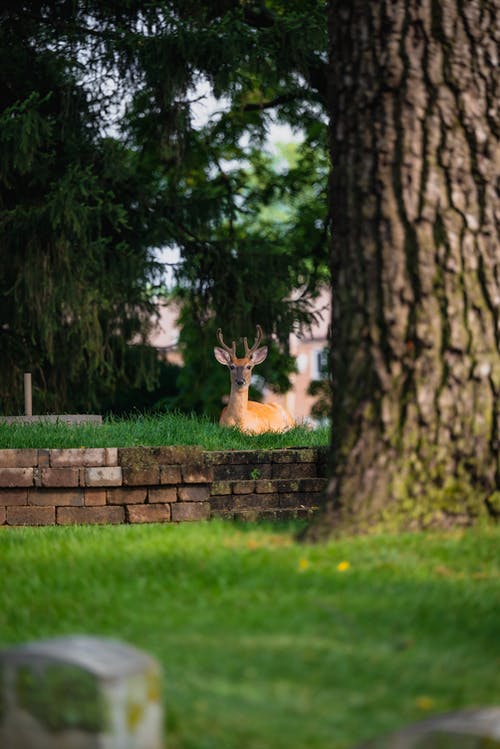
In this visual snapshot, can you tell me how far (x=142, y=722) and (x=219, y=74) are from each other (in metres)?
11.5

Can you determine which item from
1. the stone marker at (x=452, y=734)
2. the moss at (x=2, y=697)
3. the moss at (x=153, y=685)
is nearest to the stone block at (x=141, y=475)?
the moss at (x=2, y=697)

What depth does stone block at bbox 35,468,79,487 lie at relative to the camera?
8.99 metres

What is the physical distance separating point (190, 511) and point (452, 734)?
Result: 605 cm

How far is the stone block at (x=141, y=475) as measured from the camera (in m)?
8.98

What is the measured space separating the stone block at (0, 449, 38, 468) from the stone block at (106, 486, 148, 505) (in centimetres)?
67

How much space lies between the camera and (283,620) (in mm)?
4543

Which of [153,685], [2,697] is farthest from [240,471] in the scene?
[153,685]

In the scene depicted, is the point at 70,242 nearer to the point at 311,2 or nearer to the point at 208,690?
the point at 311,2

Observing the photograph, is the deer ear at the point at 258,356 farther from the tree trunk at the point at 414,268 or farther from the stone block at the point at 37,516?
the tree trunk at the point at 414,268

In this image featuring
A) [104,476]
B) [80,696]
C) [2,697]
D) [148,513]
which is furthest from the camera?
[148,513]

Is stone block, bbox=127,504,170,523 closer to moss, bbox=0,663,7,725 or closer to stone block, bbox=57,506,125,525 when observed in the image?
stone block, bbox=57,506,125,525

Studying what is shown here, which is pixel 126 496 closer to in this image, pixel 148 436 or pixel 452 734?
pixel 148 436

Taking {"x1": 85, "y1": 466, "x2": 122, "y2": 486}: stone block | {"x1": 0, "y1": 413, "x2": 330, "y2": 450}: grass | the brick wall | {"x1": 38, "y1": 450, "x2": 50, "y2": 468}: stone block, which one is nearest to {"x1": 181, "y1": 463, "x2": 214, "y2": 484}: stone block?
the brick wall

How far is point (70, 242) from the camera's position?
47.6 feet
